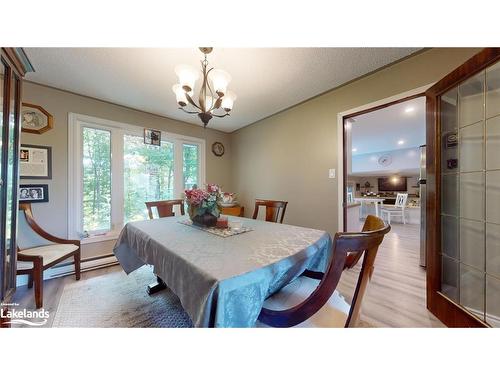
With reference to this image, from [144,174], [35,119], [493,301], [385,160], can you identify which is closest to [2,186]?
[35,119]

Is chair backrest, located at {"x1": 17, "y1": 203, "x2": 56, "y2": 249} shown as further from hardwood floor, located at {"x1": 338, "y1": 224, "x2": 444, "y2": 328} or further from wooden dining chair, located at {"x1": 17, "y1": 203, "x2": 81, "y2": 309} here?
hardwood floor, located at {"x1": 338, "y1": 224, "x2": 444, "y2": 328}

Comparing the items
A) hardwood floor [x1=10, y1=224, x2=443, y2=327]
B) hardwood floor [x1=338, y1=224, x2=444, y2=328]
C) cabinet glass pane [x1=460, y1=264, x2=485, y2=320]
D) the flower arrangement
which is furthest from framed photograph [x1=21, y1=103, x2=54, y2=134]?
cabinet glass pane [x1=460, y1=264, x2=485, y2=320]

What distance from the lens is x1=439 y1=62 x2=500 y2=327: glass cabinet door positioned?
1121mm

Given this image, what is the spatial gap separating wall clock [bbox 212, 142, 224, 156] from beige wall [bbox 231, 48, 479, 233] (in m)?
0.45

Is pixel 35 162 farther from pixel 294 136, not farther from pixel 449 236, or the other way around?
pixel 449 236

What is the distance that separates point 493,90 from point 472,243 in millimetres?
1004

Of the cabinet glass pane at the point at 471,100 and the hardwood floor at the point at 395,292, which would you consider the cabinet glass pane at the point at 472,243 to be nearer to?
the hardwood floor at the point at 395,292

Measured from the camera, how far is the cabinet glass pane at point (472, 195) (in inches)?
47.1

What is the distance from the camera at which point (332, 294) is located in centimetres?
74

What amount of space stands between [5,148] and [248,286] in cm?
144

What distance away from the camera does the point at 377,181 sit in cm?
850

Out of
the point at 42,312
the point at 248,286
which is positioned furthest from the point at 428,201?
the point at 42,312

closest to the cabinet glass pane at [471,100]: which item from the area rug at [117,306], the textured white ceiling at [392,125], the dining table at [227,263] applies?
the textured white ceiling at [392,125]
